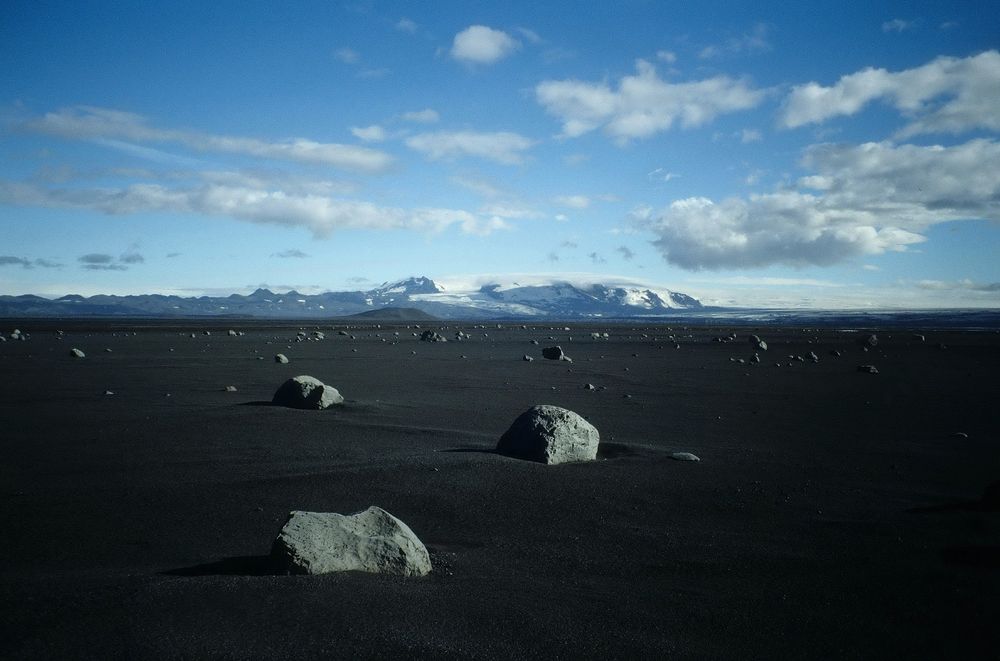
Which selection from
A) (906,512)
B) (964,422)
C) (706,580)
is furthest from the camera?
(964,422)

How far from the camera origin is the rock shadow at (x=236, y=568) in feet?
14.1

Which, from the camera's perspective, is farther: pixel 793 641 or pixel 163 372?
pixel 163 372

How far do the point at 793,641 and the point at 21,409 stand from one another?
45.4 feet

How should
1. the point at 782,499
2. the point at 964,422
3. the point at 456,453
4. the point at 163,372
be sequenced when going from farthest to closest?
1. the point at 163,372
2. the point at 964,422
3. the point at 456,453
4. the point at 782,499

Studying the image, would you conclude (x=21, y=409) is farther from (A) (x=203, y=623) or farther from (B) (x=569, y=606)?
(B) (x=569, y=606)

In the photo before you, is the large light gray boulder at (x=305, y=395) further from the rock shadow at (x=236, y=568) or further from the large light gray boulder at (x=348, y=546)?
the large light gray boulder at (x=348, y=546)

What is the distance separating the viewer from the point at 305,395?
40.4 feet

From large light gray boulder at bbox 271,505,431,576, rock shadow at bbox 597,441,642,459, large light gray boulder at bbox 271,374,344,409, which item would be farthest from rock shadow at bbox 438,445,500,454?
large light gray boulder at bbox 271,374,344,409

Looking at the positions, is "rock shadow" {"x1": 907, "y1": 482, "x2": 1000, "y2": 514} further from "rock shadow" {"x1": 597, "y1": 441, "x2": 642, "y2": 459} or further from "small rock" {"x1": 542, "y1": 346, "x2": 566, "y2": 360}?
"small rock" {"x1": 542, "y1": 346, "x2": 566, "y2": 360}

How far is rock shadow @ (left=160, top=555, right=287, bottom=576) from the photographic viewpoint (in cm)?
429

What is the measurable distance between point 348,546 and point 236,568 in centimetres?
84

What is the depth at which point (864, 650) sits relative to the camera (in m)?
3.64

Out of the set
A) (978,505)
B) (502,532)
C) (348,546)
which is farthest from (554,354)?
(348,546)

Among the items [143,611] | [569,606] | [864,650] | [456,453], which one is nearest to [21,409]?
[456,453]
